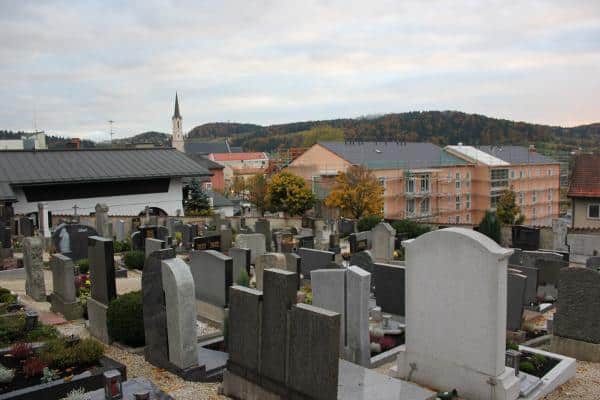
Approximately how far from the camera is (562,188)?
6162 centimetres

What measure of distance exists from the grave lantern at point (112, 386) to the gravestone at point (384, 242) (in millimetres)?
12721

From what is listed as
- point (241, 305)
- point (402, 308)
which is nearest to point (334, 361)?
point (241, 305)

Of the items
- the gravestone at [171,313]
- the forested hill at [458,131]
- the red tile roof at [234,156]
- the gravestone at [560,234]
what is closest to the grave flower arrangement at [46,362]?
the gravestone at [171,313]

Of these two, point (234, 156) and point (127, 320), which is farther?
point (234, 156)

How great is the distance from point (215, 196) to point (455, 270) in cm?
4284

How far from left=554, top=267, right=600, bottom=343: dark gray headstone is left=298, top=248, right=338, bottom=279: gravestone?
6.74m

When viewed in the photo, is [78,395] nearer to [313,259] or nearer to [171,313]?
[171,313]

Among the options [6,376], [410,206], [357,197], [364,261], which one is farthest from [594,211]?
[6,376]

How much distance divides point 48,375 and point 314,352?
3.79 m

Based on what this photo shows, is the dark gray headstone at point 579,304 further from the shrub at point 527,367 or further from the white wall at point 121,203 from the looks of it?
the white wall at point 121,203

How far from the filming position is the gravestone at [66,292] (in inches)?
446

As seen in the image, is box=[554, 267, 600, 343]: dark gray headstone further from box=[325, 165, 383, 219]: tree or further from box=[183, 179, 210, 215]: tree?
box=[183, 179, 210, 215]: tree

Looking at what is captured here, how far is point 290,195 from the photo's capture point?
40.8 meters

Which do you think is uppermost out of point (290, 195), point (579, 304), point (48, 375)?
point (579, 304)
